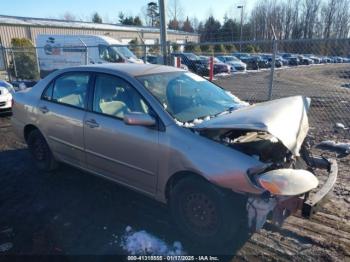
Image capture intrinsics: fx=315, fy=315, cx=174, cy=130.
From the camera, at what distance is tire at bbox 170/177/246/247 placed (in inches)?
111

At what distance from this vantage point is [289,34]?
199ft

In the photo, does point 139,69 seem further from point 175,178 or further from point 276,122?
point 276,122

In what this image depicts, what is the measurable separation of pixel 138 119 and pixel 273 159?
1.35m

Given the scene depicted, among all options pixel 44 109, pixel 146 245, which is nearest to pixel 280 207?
pixel 146 245

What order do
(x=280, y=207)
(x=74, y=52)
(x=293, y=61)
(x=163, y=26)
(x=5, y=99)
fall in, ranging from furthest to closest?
(x=293, y=61) → (x=74, y=52) → (x=5, y=99) → (x=163, y=26) → (x=280, y=207)

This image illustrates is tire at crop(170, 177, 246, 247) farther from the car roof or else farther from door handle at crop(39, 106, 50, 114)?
door handle at crop(39, 106, 50, 114)

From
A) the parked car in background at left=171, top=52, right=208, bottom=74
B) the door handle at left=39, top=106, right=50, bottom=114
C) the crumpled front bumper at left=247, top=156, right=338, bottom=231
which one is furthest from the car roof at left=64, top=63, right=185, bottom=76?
the parked car in background at left=171, top=52, right=208, bottom=74

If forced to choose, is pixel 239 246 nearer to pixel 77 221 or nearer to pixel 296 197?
pixel 296 197

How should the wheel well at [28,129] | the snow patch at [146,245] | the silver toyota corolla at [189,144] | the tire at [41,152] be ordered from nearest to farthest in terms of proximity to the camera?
the silver toyota corolla at [189,144]
the snow patch at [146,245]
the tire at [41,152]
the wheel well at [28,129]

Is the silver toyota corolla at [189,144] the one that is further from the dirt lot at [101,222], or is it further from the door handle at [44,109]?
the dirt lot at [101,222]

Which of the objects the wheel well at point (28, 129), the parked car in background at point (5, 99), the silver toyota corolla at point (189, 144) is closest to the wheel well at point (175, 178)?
the silver toyota corolla at point (189, 144)

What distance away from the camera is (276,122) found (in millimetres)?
2768

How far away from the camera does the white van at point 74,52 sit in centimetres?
1656

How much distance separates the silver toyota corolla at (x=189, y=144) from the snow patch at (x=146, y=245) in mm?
221
